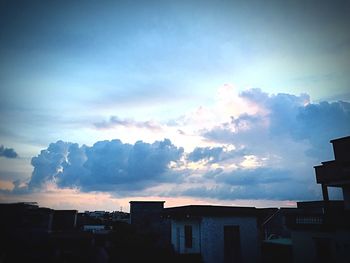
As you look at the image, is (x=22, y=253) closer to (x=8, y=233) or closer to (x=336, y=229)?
(x=8, y=233)

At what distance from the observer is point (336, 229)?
1659 centimetres

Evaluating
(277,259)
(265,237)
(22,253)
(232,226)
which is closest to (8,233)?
(22,253)

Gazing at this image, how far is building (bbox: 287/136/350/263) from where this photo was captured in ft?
53.5

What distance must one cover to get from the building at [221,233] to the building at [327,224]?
4430 millimetres

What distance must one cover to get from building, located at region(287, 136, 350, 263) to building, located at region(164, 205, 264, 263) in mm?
4430

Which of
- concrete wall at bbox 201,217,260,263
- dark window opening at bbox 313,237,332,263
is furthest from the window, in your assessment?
dark window opening at bbox 313,237,332,263

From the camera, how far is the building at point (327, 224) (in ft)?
53.5

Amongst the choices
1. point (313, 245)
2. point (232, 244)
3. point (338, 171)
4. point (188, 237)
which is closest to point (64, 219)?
point (188, 237)

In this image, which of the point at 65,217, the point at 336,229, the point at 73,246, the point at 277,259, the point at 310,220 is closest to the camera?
the point at 336,229

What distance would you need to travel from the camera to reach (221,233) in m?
22.0

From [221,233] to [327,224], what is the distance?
8.36 m

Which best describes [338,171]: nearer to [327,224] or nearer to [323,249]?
[327,224]

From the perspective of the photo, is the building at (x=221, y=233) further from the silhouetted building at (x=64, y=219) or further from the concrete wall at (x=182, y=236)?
the silhouetted building at (x=64, y=219)

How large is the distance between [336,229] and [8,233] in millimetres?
26470
